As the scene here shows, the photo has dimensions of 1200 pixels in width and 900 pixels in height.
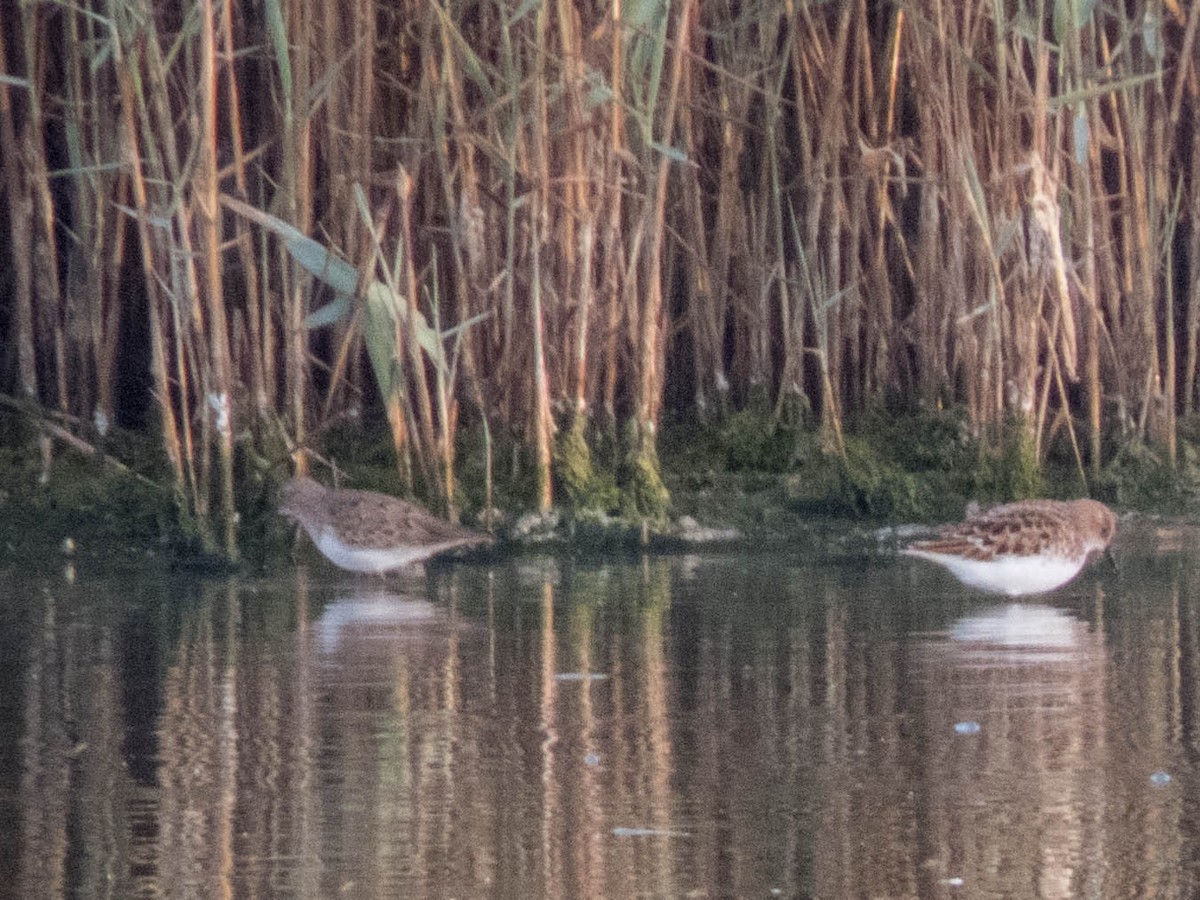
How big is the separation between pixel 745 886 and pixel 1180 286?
9084mm

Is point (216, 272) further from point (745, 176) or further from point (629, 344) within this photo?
point (745, 176)

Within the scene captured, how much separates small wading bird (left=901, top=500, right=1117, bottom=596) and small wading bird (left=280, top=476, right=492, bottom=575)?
1799mm

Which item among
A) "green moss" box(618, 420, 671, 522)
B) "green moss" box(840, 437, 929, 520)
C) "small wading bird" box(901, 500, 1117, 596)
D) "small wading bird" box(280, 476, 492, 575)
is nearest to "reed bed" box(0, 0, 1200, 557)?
"green moss" box(618, 420, 671, 522)

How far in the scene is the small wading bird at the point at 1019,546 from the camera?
8.47 metres

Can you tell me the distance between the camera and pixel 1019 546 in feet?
27.7

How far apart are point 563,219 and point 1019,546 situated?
2.44 meters

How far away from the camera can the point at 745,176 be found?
12.1 metres

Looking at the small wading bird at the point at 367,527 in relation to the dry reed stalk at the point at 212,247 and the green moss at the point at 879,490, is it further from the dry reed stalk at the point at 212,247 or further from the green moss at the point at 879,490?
the green moss at the point at 879,490

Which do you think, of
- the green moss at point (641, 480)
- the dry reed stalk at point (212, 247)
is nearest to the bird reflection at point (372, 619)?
the dry reed stalk at point (212, 247)

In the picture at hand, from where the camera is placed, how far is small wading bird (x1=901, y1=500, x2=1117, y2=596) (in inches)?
333

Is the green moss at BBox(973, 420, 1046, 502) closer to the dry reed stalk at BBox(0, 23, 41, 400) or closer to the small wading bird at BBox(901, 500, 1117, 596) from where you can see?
the small wading bird at BBox(901, 500, 1117, 596)

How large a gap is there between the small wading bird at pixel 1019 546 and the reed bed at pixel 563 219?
1284mm

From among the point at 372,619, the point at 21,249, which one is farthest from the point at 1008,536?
the point at 21,249

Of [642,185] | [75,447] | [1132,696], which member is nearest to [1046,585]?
[1132,696]
